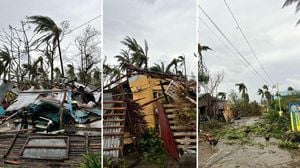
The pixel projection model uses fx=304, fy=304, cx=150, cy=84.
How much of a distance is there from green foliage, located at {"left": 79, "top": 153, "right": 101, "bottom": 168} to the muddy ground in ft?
3.26

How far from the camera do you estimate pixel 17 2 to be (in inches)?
131

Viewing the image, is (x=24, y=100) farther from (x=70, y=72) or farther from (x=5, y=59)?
(x=70, y=72)

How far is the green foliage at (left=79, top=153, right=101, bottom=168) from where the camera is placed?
2.59 metres

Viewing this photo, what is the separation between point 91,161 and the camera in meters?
2.72

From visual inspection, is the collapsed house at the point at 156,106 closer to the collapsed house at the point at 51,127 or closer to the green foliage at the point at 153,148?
the green foliage at the point at 153,148

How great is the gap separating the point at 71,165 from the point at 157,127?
160 cm

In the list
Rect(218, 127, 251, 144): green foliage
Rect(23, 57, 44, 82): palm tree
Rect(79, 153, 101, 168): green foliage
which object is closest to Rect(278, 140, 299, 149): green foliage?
Rect(218, 127, 251, 144): green foliage

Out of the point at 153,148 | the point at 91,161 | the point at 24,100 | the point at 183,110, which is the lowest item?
the point at 91,161

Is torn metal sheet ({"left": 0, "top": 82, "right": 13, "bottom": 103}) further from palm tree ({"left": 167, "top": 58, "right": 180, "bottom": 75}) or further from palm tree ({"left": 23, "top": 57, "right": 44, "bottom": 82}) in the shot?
palm tree ({"left": 167, "top": 58, "right": 180, "bottom": 75})

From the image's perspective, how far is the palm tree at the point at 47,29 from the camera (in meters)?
3.34

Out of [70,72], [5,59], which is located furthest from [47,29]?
[5,59]

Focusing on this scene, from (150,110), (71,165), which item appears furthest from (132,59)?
(71,165)

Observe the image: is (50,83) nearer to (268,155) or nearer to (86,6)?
(86,6)

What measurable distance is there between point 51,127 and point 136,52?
7.83ft
